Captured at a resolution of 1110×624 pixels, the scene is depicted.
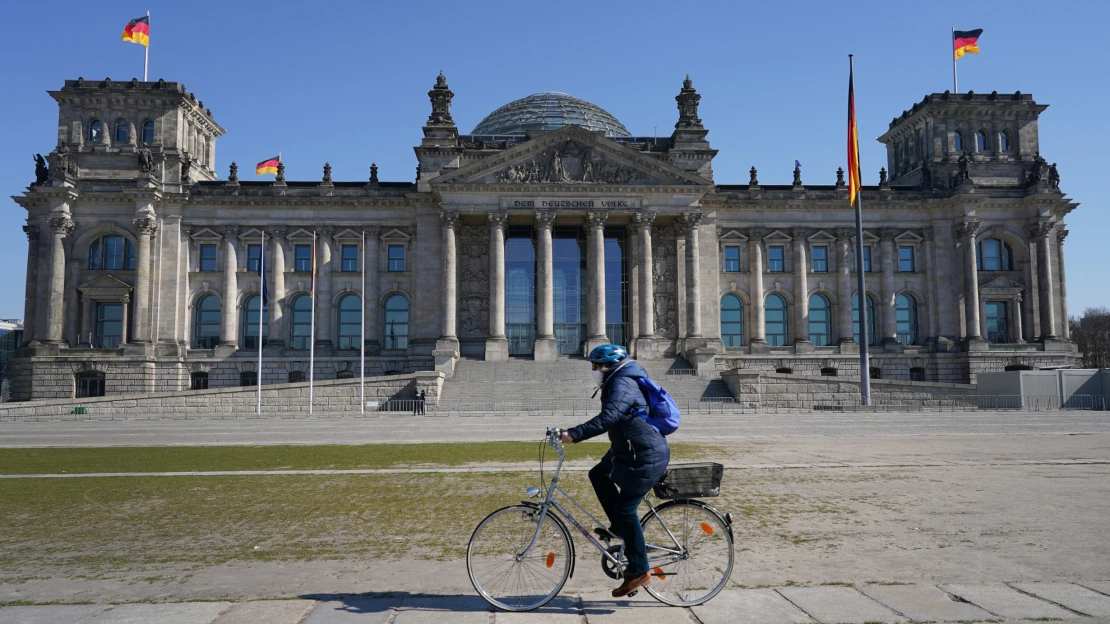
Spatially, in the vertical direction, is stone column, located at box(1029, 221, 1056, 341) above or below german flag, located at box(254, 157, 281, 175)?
below

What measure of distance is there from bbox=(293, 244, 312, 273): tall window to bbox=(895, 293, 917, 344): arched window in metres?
48.5

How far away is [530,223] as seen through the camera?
209 ft

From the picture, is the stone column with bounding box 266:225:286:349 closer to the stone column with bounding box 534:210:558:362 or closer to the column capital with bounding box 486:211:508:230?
the column capital with bounding box 486:211:508:230

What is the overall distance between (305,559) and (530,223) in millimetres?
55066

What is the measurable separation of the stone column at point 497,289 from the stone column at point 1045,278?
142 ft

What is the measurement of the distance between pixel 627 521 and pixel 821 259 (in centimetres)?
6383

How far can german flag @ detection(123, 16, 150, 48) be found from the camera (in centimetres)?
6147

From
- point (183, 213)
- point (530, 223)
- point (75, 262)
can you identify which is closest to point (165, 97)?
point (183, 213)

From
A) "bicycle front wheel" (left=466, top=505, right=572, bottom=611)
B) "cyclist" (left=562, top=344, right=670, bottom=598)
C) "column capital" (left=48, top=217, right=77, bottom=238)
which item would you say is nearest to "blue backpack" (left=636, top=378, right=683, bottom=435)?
"cyclist" (left=562, top=344, right=670, bottom=598)

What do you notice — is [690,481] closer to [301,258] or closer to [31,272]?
[301,258]

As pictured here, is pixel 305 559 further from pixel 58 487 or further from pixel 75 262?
pixel 75 262

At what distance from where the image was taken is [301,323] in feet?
211

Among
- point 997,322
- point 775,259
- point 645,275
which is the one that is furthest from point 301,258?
point 997,322

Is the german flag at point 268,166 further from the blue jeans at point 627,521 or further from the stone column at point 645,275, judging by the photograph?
the blue jeans at point 627,521
